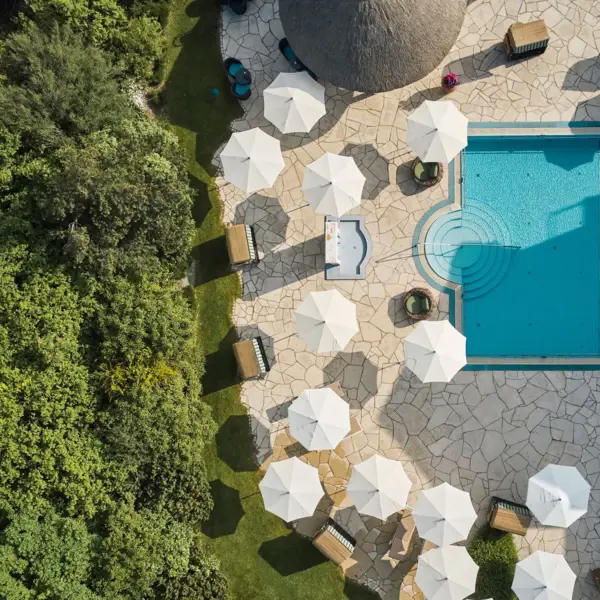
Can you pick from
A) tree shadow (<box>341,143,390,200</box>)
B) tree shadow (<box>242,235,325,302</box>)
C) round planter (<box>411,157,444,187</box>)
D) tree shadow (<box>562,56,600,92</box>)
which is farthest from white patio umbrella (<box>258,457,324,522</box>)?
tree shadow (<box>562,56,600,92</box>)

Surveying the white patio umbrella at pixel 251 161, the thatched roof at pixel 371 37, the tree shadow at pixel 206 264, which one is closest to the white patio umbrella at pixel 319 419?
the tree shadow at pixel 206 264

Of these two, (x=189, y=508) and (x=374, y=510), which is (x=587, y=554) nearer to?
(x=374, y=510)

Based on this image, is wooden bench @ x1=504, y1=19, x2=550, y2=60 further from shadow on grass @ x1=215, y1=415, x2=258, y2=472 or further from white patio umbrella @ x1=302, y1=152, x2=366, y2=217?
shadow on grass @ x1=215, y1=415, x2=258, y2=472

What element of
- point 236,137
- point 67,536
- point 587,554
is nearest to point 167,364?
point 67,536

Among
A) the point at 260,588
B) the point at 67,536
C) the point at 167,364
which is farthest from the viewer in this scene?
the point at 260,588

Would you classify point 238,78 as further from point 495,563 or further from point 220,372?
point 495,563

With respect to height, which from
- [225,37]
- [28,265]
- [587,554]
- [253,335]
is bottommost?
[587,554]

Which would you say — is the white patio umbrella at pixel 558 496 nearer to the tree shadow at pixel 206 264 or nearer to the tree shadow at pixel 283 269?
the tree shadow at pixel 283 269
